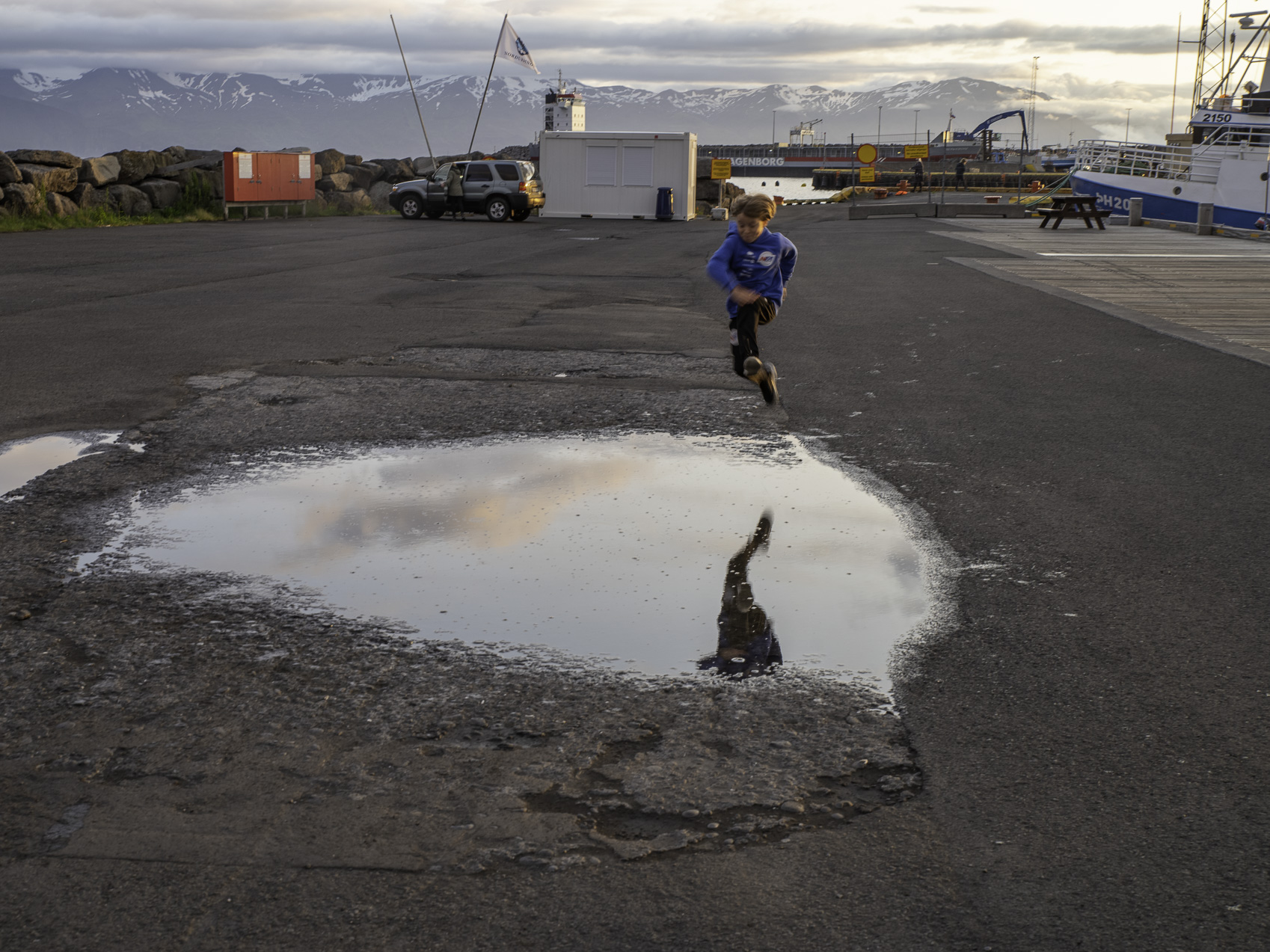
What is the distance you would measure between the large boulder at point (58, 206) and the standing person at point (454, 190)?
38.8 feet

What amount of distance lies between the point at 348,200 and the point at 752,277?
3550cm

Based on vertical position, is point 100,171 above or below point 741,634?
above

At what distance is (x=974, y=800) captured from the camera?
3.15 meters

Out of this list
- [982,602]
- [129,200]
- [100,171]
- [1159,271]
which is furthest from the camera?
[129,200]

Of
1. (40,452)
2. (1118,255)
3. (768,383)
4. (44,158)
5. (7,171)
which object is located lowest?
(40,452)

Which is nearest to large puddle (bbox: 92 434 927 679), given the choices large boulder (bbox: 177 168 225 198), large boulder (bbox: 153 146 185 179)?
large boulder (bbox: 177 168 225 198)

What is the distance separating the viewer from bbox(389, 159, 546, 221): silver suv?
1486 inches

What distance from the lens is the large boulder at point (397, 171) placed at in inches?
1844

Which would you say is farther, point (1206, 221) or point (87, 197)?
point (1206, 221)

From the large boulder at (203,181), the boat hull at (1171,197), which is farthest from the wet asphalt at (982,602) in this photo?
the boat hull at (1171,197)

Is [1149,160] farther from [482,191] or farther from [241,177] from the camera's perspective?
[241,177]

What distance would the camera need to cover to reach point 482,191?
38000 millimetres

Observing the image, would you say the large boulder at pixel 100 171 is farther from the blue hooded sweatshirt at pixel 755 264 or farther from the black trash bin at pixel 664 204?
the blue hooded sweatshirt at pixel 755 264

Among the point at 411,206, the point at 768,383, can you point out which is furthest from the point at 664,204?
the point at 768,383
